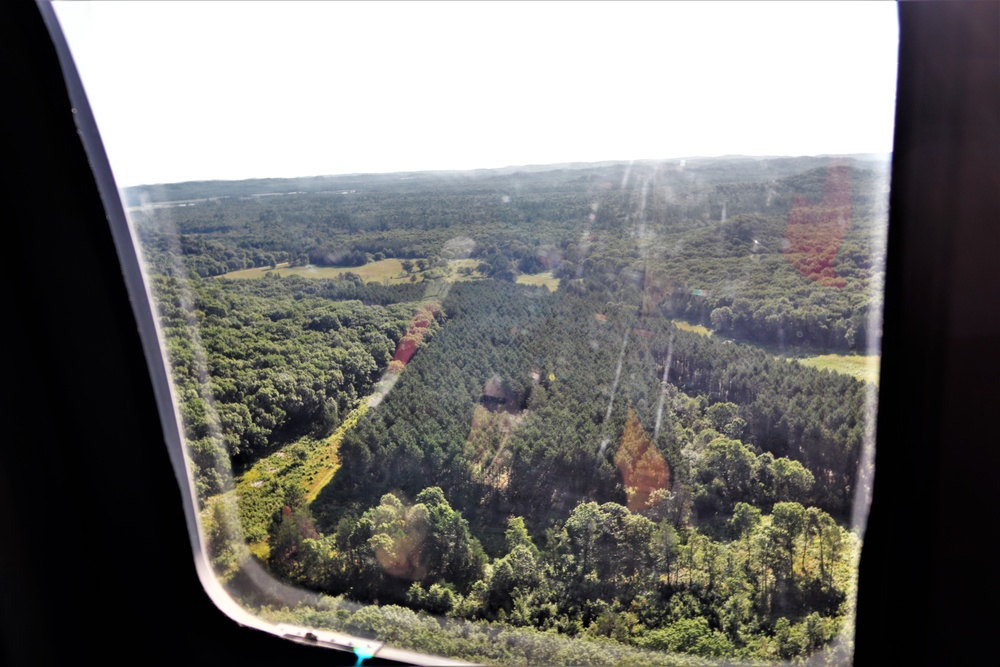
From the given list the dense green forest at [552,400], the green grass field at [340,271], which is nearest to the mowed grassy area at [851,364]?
the dense green forest at [552,400]

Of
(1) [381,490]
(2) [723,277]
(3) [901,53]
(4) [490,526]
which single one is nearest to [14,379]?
(1) [381,490]

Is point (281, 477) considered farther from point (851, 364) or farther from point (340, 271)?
point (851, 364)

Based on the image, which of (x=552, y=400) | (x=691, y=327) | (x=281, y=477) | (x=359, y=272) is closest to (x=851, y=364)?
(x=691, y=327)

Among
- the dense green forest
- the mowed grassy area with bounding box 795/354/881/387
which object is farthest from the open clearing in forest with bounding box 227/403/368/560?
the mowed grassy area with bounding box 795/354/881/387

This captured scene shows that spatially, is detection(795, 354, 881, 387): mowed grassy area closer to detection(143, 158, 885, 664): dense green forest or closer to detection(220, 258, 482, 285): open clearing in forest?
detection(143, 158, 885, 664): dense green forest

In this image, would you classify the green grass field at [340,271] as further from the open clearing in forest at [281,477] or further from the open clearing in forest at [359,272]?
the open clearing in forest at [281,477]

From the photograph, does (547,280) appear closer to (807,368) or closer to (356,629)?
(807,368)
